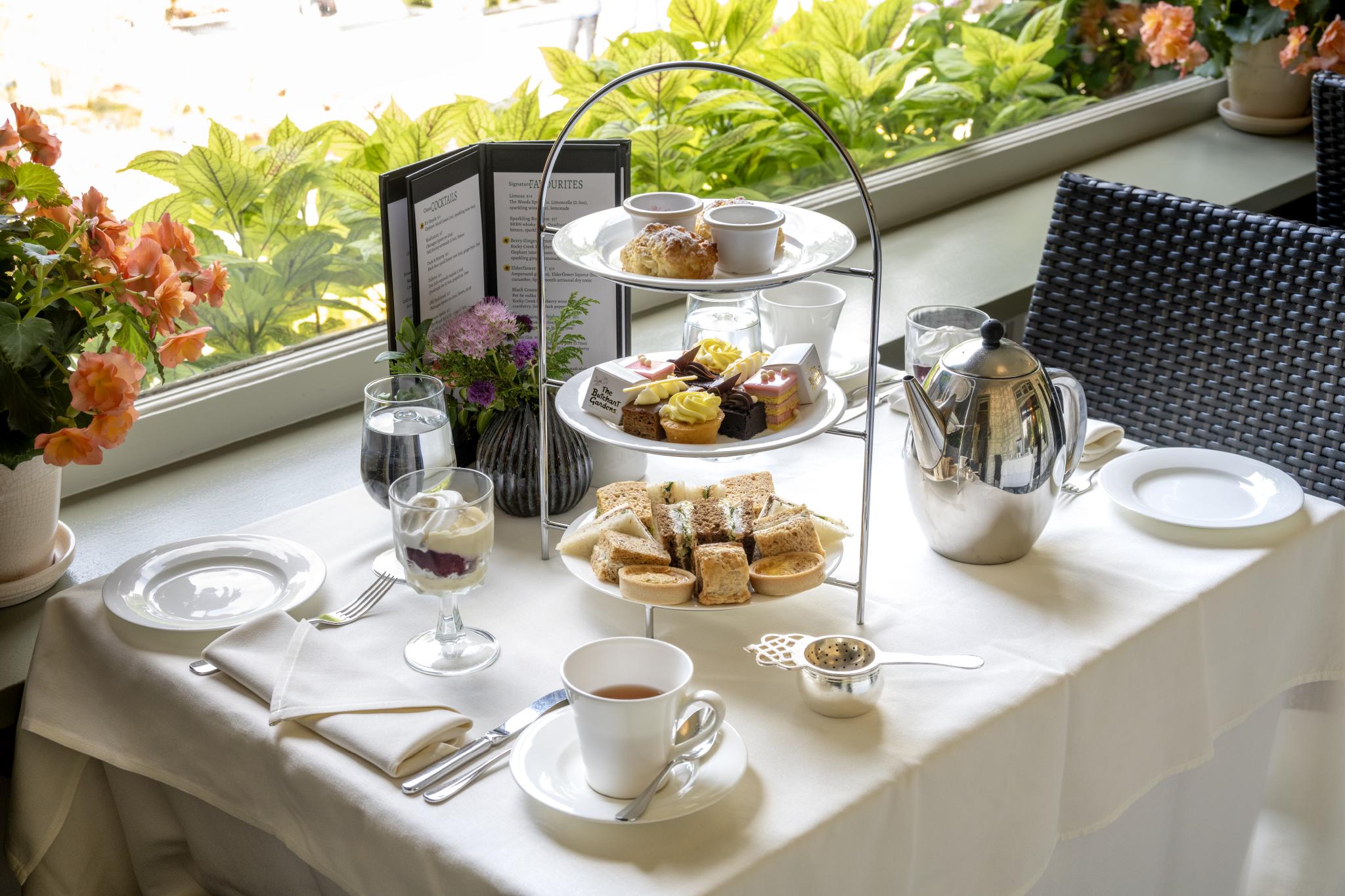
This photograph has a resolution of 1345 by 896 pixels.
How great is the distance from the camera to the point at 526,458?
1262mm

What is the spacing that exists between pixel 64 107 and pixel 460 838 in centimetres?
119

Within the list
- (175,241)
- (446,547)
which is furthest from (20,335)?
(446,547)

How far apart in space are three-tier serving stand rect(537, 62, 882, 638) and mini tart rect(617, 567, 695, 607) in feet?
0.07

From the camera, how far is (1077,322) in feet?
5.89

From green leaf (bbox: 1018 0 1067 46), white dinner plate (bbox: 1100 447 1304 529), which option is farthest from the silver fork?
green leaf (bbox: 1018 0 1067 46)

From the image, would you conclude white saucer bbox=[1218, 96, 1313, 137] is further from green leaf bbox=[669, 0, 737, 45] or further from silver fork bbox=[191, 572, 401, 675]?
silver fork bbox=[191, 572, 401, 675]

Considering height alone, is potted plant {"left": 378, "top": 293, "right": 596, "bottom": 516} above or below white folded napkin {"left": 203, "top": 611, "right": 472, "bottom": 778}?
above

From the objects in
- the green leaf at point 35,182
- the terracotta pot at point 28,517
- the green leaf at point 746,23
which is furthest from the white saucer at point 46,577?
the green leaf at point 746,23

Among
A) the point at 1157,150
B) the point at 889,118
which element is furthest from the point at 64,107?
the point at 1157,150

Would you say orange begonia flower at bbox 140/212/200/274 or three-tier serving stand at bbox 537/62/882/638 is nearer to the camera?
three-tier serving stand at bbox 537/62/882/638

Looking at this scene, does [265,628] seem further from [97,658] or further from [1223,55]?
[1223,55]

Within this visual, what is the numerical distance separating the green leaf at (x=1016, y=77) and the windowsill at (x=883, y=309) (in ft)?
0.81

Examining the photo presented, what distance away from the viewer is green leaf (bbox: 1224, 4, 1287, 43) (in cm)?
287

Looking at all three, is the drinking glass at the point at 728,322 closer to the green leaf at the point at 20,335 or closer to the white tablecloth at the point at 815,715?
the white tablecloth at the point at 815,715
